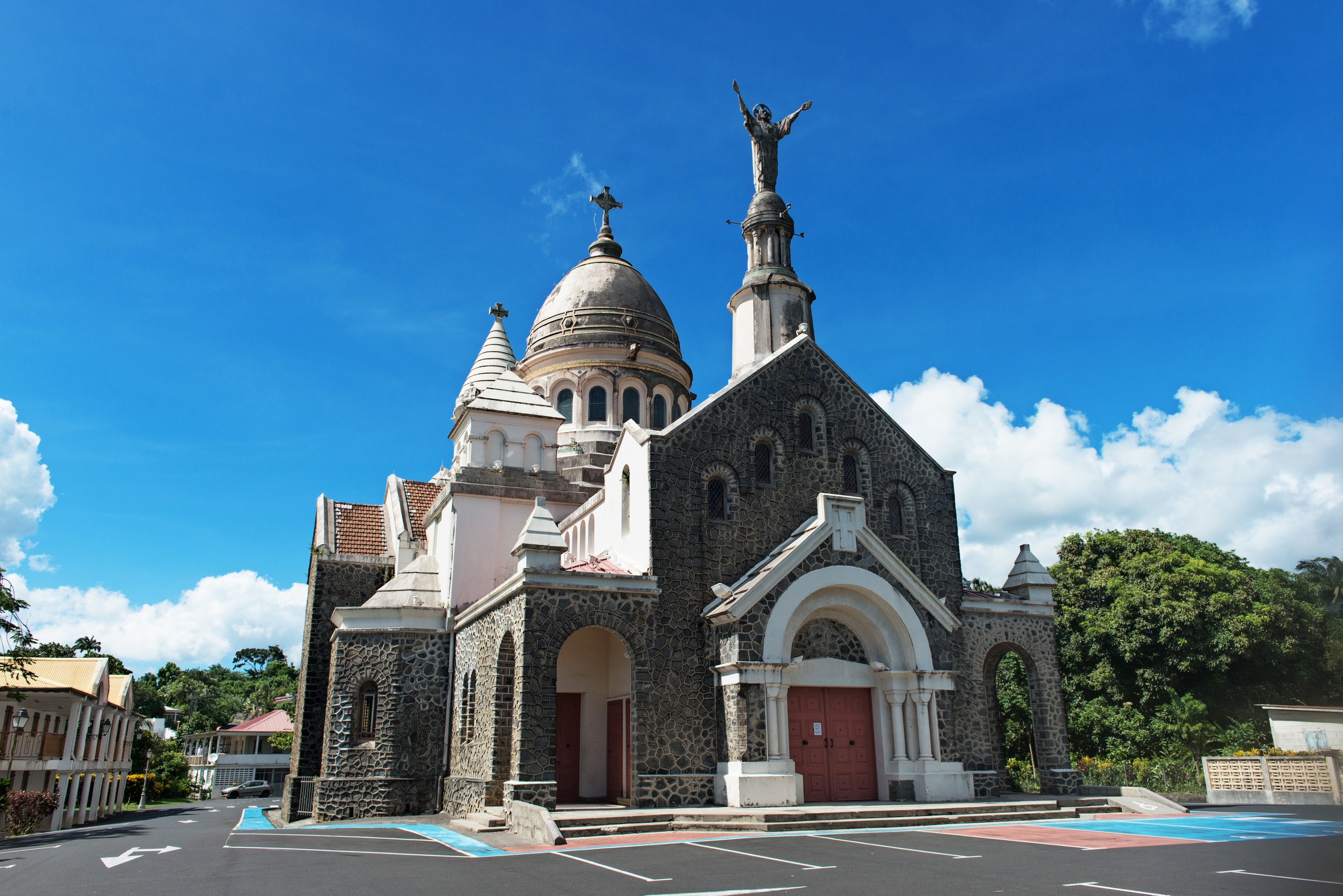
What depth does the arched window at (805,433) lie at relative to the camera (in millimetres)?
21125

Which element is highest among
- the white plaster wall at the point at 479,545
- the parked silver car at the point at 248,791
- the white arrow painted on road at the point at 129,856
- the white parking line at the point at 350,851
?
the white plaster wall at the point at 479,545

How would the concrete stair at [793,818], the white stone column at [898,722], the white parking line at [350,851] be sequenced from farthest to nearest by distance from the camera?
the white stone column at [898,722], the concrete stair at [793,818], the white parking line at [350,851]

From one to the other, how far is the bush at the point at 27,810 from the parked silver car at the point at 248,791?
1143 inches

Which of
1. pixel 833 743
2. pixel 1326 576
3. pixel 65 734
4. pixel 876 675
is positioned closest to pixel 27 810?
pixel 65 734

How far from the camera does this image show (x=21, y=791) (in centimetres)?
2736

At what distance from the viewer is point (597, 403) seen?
3075 cm

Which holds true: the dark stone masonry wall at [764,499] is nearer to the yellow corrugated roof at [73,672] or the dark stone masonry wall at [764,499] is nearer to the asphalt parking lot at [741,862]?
the asphalt parking lot at [741,862]

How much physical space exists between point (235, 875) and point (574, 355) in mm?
21659

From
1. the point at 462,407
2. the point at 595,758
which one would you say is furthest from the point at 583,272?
the point at 595,758

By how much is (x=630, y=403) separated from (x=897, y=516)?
11927mm

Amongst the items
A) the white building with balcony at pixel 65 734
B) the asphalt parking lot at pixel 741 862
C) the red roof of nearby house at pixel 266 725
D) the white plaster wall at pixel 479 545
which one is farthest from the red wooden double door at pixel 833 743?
the red roof of nearby house at pixel 266 725

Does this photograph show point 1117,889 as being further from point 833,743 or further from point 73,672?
point 73,672

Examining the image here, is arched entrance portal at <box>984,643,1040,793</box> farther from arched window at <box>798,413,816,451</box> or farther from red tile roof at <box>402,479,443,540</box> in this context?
red tile roof at <box>402,479,443,540</box>

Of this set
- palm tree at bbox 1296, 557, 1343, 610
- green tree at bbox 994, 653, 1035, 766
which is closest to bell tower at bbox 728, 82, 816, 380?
green tree at bbox 994, 653, 1035, 766
